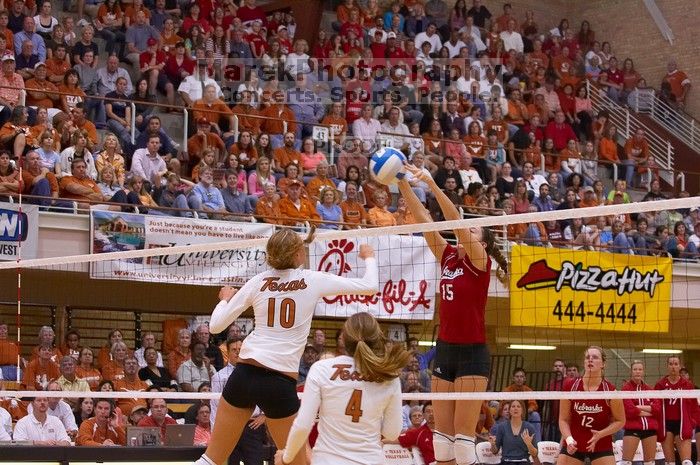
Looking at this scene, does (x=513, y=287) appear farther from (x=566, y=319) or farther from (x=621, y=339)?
(x=621, y=339)

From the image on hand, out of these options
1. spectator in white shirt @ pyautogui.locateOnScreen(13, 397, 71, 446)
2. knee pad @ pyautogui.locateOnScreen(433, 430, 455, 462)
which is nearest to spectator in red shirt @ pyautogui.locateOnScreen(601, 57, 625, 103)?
spectator in white shirt @ pyautogui.locateOnScreen(13, 397, 71, 446)

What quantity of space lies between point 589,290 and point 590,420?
8922 millimetres

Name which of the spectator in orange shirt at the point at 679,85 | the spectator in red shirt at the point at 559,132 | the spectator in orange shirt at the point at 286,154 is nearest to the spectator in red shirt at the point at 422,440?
the spectator in orange shirt at the point at 286,154

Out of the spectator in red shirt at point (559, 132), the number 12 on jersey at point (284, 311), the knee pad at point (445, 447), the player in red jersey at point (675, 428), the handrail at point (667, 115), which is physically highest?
the handrail at point (667, 115)

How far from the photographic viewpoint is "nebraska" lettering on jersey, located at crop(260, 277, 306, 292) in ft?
22.9

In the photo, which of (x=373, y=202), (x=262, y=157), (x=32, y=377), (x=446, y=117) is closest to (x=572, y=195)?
(x=446, y=117)

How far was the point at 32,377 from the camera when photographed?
13.9 meters

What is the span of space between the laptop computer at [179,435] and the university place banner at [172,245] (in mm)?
4417

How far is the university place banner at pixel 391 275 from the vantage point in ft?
53.2

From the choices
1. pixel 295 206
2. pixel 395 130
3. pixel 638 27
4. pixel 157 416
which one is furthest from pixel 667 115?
pixel 157 416

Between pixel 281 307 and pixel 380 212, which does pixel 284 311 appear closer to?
pixel 281 307

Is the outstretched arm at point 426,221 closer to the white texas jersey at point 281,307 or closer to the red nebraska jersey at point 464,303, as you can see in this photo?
the red nebraska jersey at point 464,303

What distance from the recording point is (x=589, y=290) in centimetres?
1806

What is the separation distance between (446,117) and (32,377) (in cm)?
999
